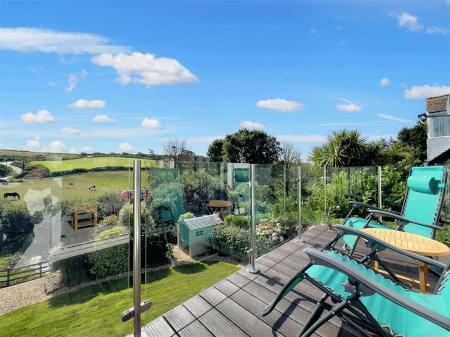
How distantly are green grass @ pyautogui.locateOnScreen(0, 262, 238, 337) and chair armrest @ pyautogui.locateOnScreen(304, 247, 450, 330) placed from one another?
1.44 m

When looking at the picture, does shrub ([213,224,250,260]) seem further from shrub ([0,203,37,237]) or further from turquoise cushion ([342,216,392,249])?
shrub ([0,203,37,237])

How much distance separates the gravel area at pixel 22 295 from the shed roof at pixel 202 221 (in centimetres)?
153

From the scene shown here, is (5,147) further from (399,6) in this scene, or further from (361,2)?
(399,6)

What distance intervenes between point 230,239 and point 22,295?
234 cm

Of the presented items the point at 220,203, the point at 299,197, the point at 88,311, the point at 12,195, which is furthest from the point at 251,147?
the point at 12,195

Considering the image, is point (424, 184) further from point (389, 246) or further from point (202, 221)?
point (202, 221)

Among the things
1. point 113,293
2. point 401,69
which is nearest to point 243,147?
point 401,69

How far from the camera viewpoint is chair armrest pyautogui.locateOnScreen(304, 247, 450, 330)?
1.15 metres

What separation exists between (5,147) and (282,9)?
7962 mm

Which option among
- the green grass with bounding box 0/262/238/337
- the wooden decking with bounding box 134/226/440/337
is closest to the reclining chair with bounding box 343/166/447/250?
the wooden decking with bounding box 134/226/440/337

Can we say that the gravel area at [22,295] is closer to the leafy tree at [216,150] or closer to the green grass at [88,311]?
the green grass at [88,311]

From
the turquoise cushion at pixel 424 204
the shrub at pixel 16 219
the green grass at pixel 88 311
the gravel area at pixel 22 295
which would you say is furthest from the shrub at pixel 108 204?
the turquoise cushion at pixel 424 204

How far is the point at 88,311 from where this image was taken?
96.3 inches

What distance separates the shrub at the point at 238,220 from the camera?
3.50 metres
